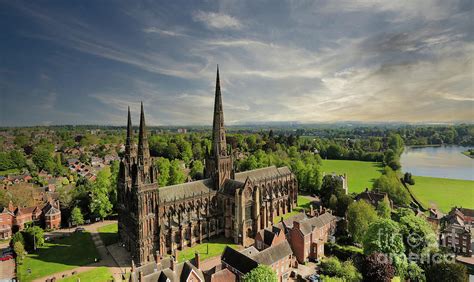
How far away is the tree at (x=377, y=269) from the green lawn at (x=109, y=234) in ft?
115

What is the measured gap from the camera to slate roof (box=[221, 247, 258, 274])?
25.5 m

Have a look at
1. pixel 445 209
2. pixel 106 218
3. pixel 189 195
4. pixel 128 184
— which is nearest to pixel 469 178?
pixel 445 209

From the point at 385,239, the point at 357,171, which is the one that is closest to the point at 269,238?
the point at 385,239

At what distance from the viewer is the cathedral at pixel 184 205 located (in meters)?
32.0

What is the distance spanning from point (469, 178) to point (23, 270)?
4232 inches

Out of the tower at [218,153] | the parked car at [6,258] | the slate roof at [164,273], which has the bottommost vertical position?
the parked car at [6,258]

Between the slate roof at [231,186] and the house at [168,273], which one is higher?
the slate roof at [231,186]

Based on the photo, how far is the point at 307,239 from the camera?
3262 centimetres

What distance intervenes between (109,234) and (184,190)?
15789 mm

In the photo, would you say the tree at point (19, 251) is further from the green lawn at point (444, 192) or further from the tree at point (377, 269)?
the green lawn at point (444, 192)

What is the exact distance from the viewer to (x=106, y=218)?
48.8m

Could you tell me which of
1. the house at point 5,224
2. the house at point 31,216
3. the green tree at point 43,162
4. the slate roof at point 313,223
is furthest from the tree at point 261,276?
the green tree at point 43,162

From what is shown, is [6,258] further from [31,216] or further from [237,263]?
[237,263]

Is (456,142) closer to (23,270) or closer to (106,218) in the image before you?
(106,218)
